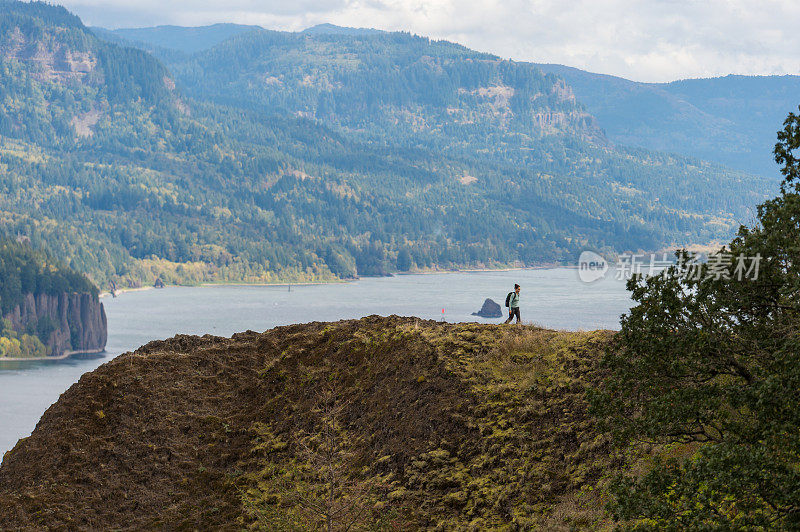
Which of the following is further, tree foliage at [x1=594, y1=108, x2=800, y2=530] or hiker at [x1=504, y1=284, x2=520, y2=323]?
hiker at [x1=504, y1=284, x2=520, y2=323]

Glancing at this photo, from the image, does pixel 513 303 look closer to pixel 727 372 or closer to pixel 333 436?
pixel 333 436

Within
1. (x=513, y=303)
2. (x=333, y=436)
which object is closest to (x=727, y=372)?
(x=333, y=436)

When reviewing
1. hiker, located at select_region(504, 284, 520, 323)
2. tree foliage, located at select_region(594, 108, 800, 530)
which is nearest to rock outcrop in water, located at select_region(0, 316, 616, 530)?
hiker, located at select_region(504, 284, 520, 323)

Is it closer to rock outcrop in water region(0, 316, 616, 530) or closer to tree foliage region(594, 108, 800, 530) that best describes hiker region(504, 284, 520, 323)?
rock outcrop in water region(0, 316, 616, 530)

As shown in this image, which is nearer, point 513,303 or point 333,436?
point 333,436

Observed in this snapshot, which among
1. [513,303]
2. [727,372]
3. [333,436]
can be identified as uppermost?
[513,303]

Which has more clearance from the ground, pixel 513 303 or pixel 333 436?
pixel 513 303

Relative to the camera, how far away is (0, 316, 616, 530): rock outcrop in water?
2061 centimetres

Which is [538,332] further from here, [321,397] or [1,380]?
[1,380]

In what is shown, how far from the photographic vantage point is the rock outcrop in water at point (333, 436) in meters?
20.6

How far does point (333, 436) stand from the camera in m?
20.6

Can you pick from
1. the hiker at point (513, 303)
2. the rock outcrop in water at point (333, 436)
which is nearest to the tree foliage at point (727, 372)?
the rock outcrop in water at point (333, 436)

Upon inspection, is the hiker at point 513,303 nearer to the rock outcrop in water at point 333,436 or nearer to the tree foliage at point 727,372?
the rock outcrop in water at point 333,436

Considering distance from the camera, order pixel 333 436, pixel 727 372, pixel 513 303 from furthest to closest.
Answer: pixel 513 303
pixel 333 436
pixel 727 372
